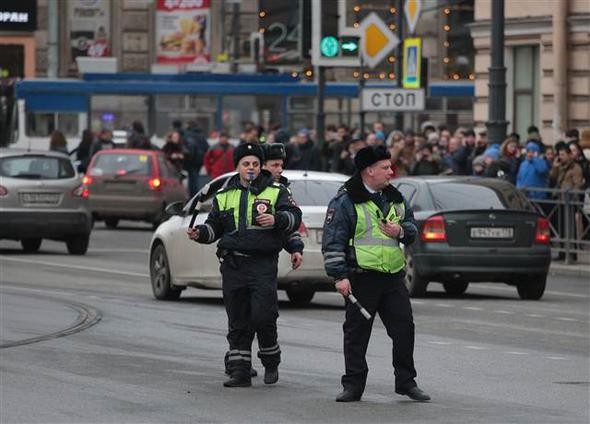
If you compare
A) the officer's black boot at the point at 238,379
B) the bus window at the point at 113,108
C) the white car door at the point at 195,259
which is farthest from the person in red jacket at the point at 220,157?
the officer's black boot at the point at 238,379

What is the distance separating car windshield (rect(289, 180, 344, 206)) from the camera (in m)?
19.9

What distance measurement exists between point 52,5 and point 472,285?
40766 millimetres

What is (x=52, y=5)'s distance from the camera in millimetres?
63531

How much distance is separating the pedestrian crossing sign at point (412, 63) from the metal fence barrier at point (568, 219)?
6.48m

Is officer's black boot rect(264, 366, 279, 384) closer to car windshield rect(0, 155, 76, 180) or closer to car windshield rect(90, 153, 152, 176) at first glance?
car windshield rect(0, 155, 76, 180)

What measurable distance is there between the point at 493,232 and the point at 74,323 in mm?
5742

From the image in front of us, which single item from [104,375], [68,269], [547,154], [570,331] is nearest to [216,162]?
[547,154]

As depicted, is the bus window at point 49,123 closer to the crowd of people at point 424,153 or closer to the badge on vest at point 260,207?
the crowd of people at point 424,153

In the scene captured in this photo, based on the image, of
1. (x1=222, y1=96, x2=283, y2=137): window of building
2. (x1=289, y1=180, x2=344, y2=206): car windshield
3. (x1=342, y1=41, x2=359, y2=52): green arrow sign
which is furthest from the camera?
(x1=222, y1=96, x2=283, y2=137): window of building

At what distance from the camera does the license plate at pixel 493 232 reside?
70.3ft

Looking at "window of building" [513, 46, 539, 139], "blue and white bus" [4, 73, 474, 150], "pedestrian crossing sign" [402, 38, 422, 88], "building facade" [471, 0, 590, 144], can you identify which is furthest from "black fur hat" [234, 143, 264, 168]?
"blue and white bus" [4, 73, 474, 150]

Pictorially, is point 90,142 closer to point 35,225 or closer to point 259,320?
point 35,225

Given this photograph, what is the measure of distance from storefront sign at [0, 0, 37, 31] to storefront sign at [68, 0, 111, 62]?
2.96 meters

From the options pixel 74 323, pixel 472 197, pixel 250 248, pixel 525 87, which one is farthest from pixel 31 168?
pixel 250 248
